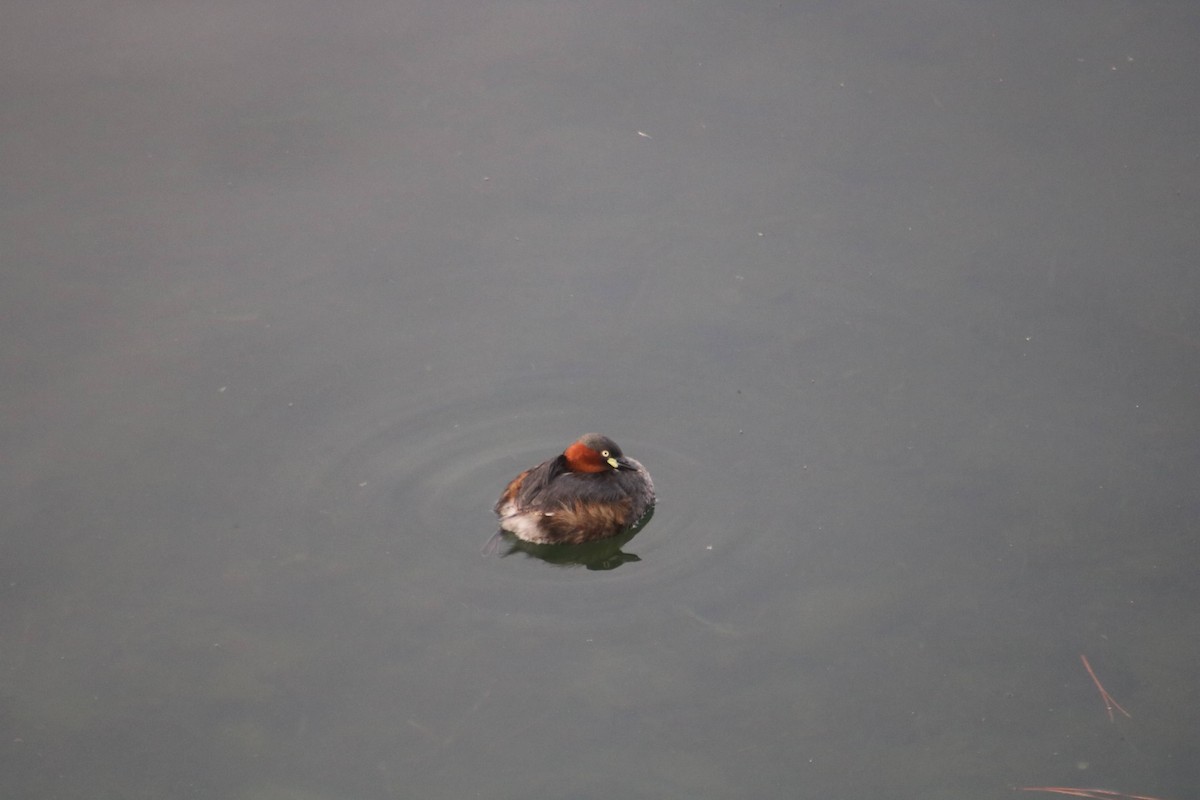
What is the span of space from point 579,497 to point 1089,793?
2.55m

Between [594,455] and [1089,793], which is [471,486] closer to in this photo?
[594,455]

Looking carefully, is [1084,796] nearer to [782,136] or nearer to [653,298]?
[653,298]

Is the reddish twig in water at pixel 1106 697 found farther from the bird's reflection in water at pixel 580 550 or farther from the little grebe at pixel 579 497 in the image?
the little grebe at pixel 579 497

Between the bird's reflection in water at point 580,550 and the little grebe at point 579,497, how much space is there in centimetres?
3

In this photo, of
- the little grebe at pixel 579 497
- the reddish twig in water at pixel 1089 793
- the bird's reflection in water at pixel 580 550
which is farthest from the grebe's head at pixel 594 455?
the reddish twig in water at pixel 1089 793

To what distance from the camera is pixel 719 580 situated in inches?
277

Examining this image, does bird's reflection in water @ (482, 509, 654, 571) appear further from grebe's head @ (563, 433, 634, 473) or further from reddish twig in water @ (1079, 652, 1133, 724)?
reddish twig in water @ (1079, 652, 1133, 724)

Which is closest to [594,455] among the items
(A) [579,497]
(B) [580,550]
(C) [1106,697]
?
(A) [579,497]

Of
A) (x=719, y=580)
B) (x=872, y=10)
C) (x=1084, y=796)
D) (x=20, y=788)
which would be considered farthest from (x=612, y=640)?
(x=872, y=10)

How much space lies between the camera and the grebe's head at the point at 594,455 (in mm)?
7379

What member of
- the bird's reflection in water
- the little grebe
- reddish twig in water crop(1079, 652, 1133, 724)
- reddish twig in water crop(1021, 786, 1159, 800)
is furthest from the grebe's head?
reddish twig in water crop(1021, 786, 1159, 800)

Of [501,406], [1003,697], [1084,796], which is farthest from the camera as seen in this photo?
[501,406]

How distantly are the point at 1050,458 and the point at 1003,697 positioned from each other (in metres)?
1.53

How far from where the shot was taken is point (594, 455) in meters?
7.41
